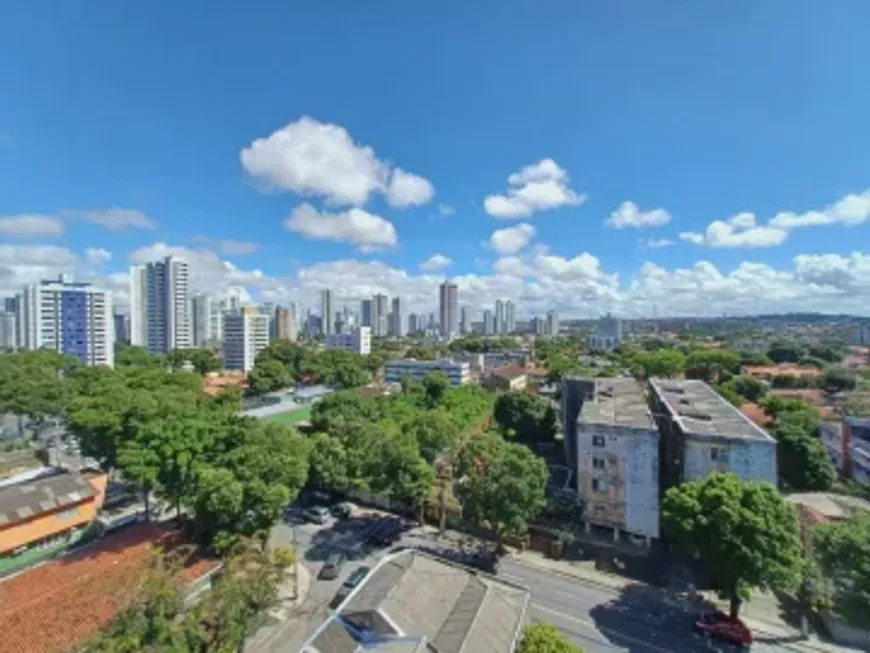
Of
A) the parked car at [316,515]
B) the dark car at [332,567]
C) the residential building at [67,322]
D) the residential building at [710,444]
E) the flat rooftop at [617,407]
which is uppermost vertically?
the residential building at [67,322]

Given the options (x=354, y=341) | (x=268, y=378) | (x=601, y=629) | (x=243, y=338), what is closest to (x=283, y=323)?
(x=354, y=341)

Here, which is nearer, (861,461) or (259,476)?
(259,476)

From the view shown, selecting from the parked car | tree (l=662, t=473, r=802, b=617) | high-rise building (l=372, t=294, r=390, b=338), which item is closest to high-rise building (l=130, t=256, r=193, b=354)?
high-rise building (l=372, t=294, r=390, b=338)

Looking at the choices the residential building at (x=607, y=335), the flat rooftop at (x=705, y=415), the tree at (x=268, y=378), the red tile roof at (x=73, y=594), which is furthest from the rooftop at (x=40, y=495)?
Answer: the residential building at (x=607, y=335)

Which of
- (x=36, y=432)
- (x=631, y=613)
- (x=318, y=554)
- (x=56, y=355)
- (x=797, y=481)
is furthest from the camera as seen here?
(x=56, y=355)

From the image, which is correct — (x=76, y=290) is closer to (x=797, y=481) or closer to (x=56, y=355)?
(x=56, y=355)

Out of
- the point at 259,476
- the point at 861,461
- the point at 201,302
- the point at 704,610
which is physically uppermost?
the point at 201,302

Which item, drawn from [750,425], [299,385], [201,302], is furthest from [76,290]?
[750,425]

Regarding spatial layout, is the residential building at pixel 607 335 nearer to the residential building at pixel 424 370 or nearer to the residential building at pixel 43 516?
the residential building at pixel 424 370
